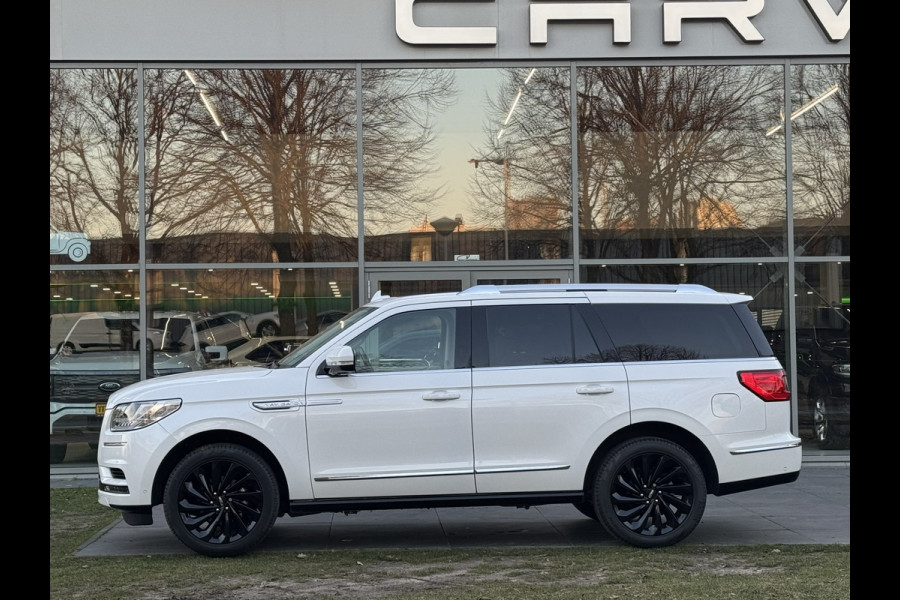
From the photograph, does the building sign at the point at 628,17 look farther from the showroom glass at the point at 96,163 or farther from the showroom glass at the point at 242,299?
the showroom glass at the point at 96,163

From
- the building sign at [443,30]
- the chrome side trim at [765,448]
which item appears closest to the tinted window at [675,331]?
the chrome side trim at [765,448]

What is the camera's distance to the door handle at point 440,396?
7.86 metres

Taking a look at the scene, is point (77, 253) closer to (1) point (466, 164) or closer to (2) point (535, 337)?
(1) point (466, 164)

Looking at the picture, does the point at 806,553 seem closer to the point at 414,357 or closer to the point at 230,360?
the point at 414,357

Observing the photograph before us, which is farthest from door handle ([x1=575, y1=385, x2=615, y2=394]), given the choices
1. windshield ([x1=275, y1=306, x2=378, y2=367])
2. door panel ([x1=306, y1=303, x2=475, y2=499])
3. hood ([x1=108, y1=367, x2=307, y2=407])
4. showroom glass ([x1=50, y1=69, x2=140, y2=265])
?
showroom glass ([x1=50, y1=69, x2=140, y2=265])

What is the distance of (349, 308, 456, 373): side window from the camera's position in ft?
26.3

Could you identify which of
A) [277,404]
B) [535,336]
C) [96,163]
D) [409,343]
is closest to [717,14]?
[535,336]

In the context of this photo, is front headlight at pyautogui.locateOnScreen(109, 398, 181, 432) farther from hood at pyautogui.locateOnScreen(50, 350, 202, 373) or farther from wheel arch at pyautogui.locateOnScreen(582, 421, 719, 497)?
hood at pyautogui.locateOnScreen(50, 350, 202, 373)

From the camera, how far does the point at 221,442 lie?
780 cm

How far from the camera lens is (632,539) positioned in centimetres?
789

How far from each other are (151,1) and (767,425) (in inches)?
362

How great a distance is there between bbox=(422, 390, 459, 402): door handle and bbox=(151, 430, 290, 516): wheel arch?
4.04ft
